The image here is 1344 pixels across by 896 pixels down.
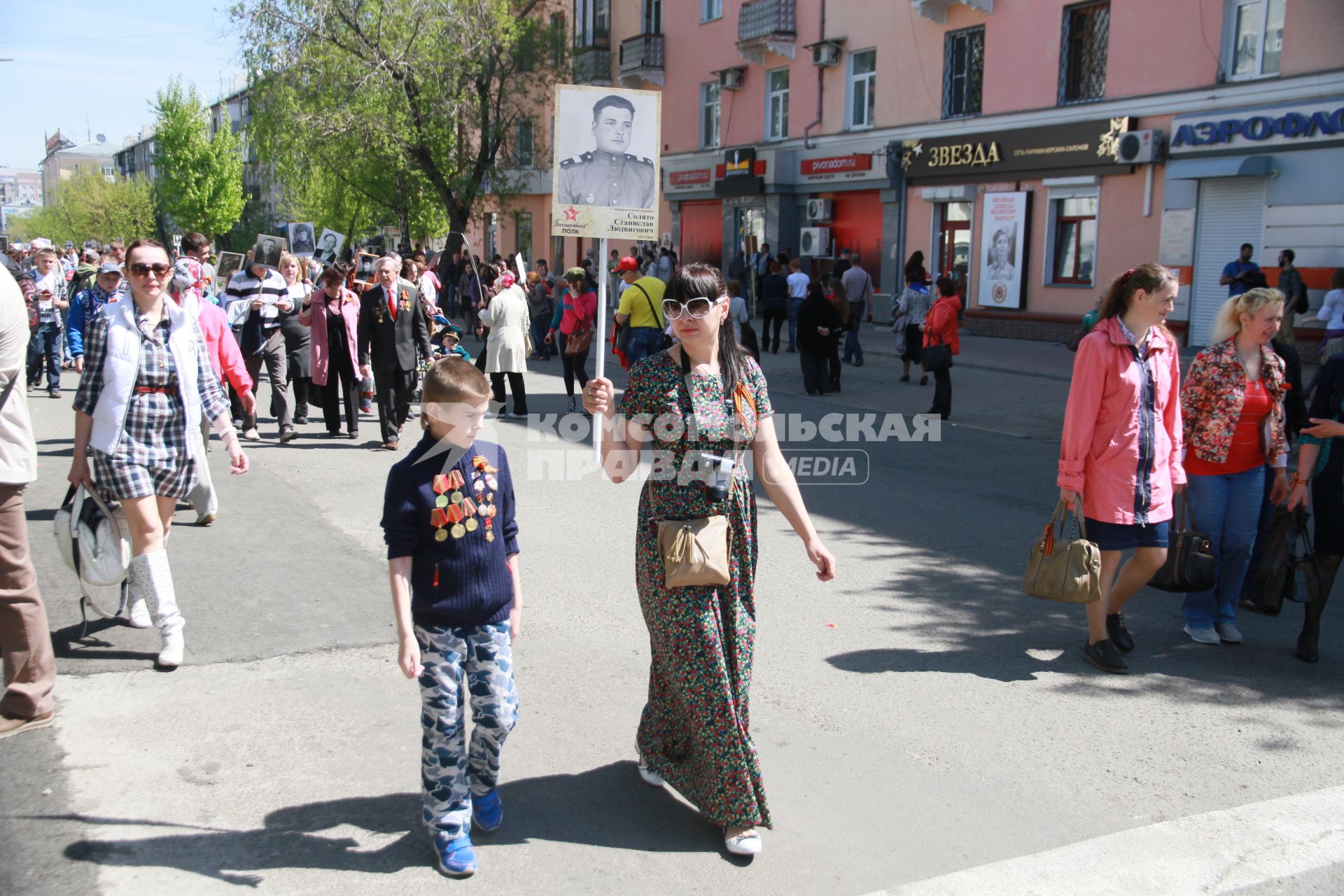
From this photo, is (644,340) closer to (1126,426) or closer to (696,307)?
(1126,426)

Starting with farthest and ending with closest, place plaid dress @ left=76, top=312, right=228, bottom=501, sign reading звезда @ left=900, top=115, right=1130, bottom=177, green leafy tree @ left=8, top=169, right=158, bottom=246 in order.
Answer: green leafy tree @ left=8, top=169, right=158, bottom=246
sign reading звезда @ left=900, top=115, right=1130, bottom=177
plaid dress @ left=76, top=312, right=228, bottom=501

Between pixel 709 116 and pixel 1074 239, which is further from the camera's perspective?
pixel 709 116

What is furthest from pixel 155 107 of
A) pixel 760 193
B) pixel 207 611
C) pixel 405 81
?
pixel 207 611

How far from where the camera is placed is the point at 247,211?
6600cm

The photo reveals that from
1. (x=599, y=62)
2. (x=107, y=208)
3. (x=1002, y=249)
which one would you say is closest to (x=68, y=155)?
(x=107, y=208)

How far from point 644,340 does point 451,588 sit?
8502 mm

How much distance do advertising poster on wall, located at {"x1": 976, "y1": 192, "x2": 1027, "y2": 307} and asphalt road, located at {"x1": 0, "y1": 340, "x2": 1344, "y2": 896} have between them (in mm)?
17182

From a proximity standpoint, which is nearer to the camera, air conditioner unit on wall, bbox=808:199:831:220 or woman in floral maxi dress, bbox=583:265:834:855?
woman in floral maxi dress, bbox=583:265:834:855

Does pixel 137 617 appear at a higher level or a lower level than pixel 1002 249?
lower

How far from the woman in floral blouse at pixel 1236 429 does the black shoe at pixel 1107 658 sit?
26.0 inches

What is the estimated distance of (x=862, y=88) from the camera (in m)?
27.7

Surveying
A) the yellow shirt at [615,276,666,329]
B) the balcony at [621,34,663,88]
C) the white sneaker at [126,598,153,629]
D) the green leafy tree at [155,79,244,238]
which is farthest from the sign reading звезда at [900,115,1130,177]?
the green leafy tree at [155,79,244,238]

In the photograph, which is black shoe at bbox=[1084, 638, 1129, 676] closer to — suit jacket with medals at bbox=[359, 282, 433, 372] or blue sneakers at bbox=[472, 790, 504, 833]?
blue sneakers at bbox=[472, 790, 504, 833]

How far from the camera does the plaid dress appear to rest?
4750 mm
